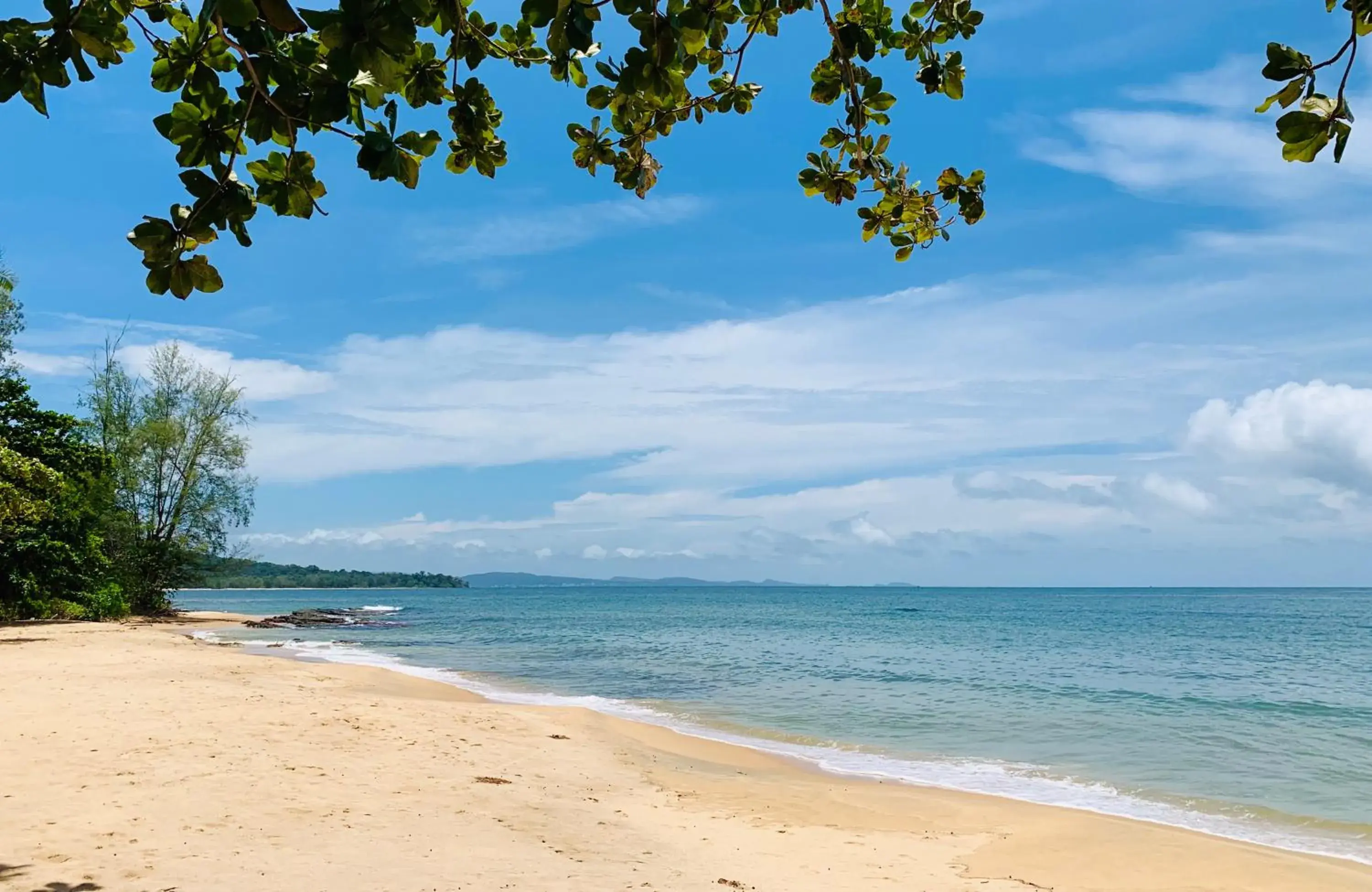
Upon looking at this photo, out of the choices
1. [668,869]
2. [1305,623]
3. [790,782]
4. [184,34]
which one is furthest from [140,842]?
[1305,623]

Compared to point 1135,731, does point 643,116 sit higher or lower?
higher

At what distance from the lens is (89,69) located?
2.27m

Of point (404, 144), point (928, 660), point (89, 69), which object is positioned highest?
point (89, 69)

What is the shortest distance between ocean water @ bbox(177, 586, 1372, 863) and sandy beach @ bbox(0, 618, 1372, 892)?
1.82 metres

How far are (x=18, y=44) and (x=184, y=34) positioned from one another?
0.56 meters

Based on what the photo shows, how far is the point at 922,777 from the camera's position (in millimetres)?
11398

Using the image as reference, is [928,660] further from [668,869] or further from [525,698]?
[668,869]

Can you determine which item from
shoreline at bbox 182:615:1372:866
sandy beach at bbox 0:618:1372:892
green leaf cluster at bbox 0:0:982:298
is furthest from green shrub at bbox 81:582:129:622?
green leaf cluster at bbox 0:0:982:298

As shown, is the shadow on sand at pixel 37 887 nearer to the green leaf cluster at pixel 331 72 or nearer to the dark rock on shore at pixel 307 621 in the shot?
the green leaf cluster at pixel 331 72

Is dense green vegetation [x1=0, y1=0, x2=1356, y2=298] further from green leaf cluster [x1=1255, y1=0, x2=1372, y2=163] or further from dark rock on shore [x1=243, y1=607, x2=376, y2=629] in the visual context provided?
dark rock on shore [x1=243, y1=607, x2=376, y2=629]

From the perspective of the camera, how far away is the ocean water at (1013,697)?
11.0 metres

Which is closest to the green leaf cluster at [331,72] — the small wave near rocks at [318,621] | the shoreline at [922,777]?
the shoreline at [922,777]

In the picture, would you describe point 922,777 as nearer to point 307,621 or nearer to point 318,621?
point 307,621

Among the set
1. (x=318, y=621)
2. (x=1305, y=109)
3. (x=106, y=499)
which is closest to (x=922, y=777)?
(x=1305, y=109)
